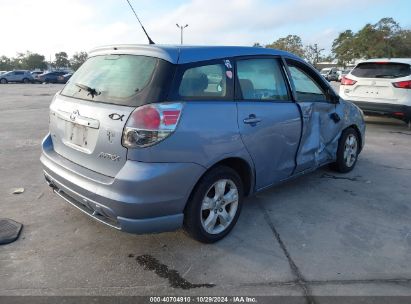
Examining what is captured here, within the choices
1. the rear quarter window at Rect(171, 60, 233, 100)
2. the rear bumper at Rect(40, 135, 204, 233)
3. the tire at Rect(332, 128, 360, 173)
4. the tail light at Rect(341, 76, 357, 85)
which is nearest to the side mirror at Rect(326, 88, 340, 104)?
the tire at Rect(332, 128, 360, 173)

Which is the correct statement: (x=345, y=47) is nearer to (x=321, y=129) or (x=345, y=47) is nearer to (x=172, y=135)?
(x=321, y=129)

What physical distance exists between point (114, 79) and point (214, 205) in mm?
1390

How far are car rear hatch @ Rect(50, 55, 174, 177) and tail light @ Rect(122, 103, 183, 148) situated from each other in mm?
58

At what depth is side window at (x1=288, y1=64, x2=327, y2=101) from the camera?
4.35 metres

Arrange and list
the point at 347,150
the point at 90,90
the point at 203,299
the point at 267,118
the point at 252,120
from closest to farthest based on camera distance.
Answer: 1. the point at 203,299
2. the point at 90,90
3. the point at 252,120
4. the point at 267,118
5. the point at 347,150

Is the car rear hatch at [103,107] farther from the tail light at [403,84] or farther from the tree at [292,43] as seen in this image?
the tree at [292,43]

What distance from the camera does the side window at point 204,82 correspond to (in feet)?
10.2

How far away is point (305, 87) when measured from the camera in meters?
4.56

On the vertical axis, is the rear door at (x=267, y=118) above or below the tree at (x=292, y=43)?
below

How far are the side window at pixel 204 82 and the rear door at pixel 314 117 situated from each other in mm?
1158

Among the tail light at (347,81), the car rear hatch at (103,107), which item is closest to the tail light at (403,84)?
the tail light at (347,81)

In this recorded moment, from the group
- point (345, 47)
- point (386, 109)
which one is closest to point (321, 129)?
point (386, 109)

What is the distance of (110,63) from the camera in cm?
345

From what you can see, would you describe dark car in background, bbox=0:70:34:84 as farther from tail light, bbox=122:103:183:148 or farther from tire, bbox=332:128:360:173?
tail light, bbox=122:103:183:148
